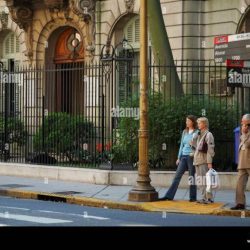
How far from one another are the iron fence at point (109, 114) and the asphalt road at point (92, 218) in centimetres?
394

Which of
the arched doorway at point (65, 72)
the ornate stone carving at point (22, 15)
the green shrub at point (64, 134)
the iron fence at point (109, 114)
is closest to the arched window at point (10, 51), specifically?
the ornate stone carving at point (22, 15)

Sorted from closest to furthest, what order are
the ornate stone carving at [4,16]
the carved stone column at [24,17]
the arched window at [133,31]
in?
the arched window at [133,31], the carved stone column at [24,17], the ornate stone carving at [4,16]

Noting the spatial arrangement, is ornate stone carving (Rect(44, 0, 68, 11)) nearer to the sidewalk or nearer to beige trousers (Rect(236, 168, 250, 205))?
the sidewalk

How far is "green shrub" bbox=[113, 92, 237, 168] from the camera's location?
19.0m

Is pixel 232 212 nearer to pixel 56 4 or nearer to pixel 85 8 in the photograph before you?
pixel 85 8

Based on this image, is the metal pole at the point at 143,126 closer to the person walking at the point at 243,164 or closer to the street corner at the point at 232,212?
the street corner at the point at 232,212

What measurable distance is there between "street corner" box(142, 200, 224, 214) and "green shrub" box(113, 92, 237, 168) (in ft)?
11.2

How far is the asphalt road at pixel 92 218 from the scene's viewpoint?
12922mm

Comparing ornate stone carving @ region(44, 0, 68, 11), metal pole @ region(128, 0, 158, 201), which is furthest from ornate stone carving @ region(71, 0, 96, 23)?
metal pole @ region(128, 0, 158, 201)

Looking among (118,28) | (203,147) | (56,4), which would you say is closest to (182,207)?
(203,147)

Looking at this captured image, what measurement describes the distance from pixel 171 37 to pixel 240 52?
20.2ft

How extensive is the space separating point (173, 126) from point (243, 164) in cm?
439
